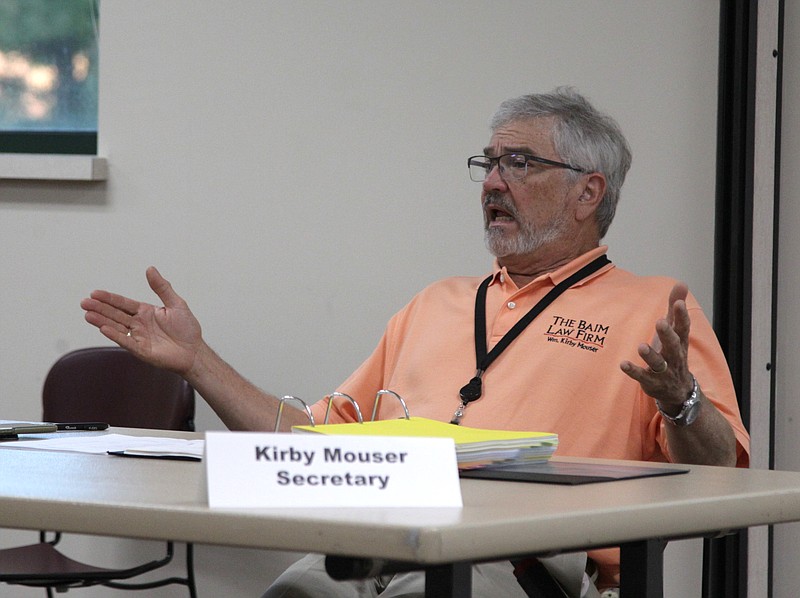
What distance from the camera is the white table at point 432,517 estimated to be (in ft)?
2.75

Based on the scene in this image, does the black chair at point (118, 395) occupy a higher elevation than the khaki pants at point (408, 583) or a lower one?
higher

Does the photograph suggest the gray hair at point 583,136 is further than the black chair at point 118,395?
No

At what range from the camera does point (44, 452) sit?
1400 millimetres

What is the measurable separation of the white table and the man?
1.23ft

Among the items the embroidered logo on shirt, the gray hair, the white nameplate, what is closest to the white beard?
the gray hair

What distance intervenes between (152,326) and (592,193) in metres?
0.98

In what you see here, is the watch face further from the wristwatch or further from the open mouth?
the open mouth

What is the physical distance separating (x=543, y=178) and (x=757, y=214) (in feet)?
2.23

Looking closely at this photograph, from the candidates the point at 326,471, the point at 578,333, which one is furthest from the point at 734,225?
the point at 326,471

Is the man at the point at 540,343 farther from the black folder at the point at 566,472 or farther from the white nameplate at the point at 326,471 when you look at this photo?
the white nameplate at the point at 326,471

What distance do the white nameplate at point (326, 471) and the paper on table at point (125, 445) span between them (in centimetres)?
43

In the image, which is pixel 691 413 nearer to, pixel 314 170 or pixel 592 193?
pixel 592 193

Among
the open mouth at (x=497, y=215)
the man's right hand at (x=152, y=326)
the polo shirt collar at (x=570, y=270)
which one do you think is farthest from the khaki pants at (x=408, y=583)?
the open mouth at (x=497, y=215)

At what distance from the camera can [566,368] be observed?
6.66ft
